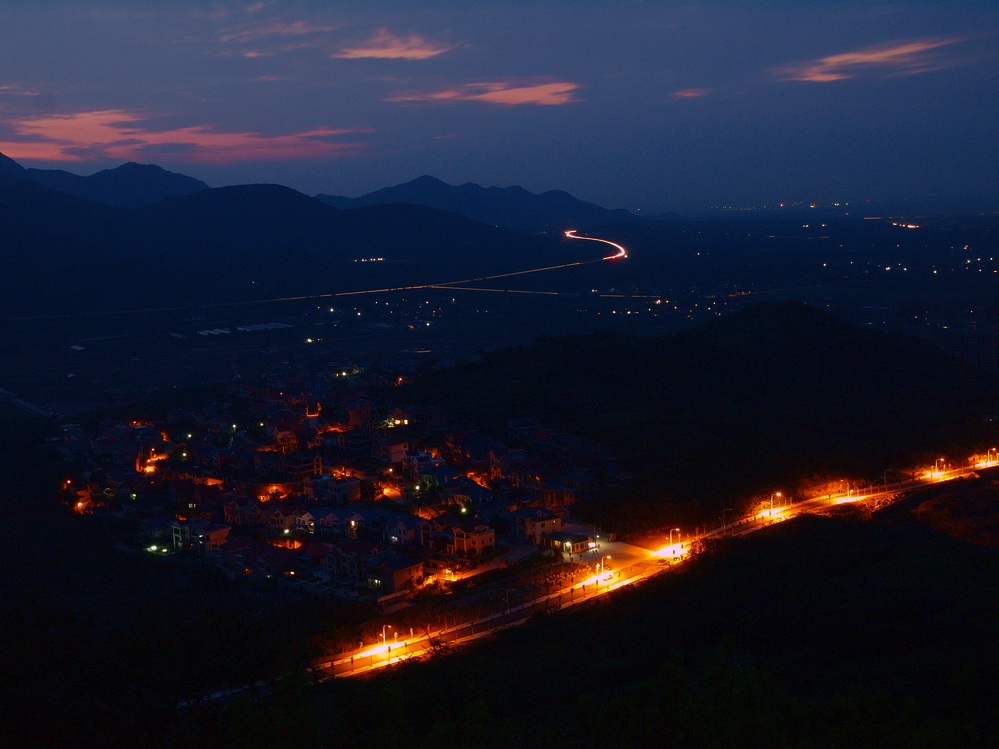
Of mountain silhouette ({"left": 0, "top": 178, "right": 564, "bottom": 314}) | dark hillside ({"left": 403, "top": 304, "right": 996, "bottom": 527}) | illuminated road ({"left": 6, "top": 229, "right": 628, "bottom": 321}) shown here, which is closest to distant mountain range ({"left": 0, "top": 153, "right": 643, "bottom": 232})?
mountain silhouette ({"left": 0, "top": 178, "right": 564, "bottom": 314})

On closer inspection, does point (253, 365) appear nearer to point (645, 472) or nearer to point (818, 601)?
point (645, 472)

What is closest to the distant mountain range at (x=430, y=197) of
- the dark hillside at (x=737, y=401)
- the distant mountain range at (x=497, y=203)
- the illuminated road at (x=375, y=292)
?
the distant mountain range at (x=497, y=203)

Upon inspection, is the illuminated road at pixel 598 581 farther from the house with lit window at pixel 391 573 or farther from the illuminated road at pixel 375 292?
the illuminated road at pixel 375 292

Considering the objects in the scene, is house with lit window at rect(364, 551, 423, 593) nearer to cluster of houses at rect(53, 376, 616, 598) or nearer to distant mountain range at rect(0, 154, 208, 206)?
cluster of houses at rect(53, 376, 616, 598)

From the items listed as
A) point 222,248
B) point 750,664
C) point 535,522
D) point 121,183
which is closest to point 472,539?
point 535,522

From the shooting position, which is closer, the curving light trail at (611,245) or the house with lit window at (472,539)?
the house with lit window at (472,539)

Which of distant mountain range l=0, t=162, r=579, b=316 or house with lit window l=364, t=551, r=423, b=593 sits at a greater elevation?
distant mountain range l=0, t=162, r=579, b=316
